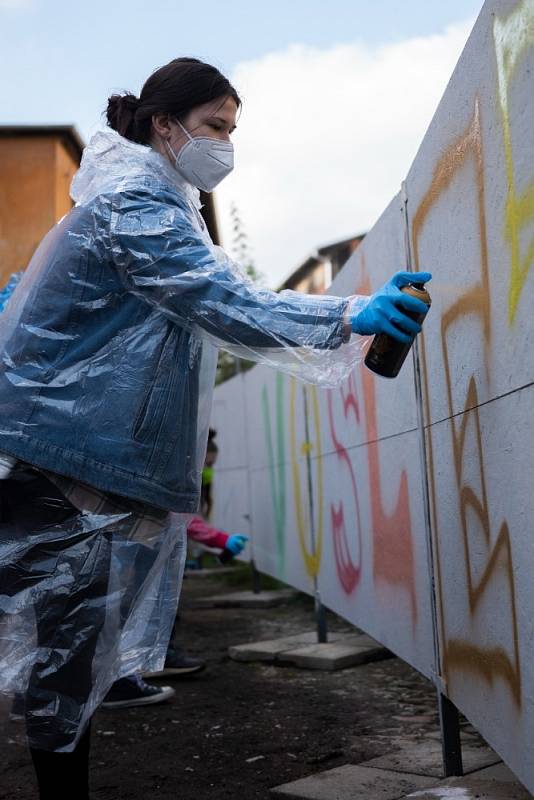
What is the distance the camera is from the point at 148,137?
7.82ft

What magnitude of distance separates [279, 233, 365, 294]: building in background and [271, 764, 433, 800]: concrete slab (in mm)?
11969

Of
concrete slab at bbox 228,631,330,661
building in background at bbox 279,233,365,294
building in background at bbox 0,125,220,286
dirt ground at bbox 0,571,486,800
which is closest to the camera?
dirt ground at bbox 0,571,486,800

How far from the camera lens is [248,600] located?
708cm

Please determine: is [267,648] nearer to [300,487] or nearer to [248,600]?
[300,487]

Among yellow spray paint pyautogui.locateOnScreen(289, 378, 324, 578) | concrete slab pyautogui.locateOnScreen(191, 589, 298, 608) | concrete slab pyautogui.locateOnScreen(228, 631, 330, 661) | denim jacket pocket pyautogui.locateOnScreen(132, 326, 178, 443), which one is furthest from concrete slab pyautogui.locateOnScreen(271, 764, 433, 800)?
concrete slab pyautogui.locateOnScreen(191, 589, 298, 608)

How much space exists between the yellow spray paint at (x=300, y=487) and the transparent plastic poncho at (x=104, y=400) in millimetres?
2851

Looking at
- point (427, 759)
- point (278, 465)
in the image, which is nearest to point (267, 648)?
point (278, 465)

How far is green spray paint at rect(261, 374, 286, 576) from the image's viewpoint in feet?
20.6

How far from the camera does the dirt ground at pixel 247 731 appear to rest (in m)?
2.98

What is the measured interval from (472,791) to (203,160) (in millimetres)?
1642

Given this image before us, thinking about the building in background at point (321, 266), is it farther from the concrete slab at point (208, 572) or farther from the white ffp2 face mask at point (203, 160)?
the white ffp2 face mask at point (203, 160)

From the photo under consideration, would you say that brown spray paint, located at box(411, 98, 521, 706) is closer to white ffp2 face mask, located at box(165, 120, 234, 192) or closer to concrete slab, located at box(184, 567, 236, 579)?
white ffp2 face mask, located at box(165, 120, 234, 192)

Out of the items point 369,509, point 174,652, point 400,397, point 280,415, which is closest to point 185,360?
point 400,397

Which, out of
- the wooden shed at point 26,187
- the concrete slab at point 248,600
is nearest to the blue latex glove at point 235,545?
the concrete slab at point 248,600
